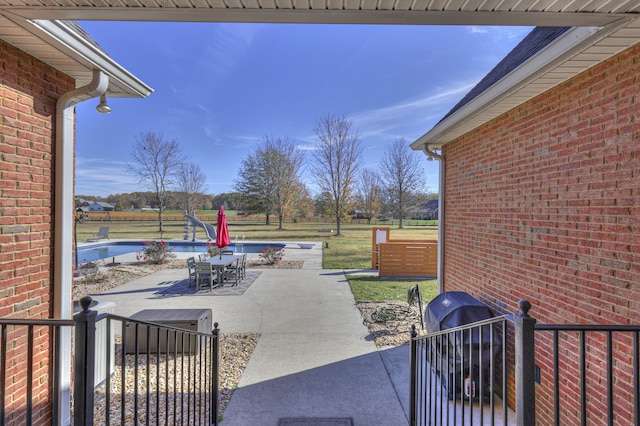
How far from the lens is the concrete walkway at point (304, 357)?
3.39 meters

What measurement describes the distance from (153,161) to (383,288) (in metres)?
26.0

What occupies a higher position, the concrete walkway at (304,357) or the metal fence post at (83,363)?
the metal fence post at (83,363)

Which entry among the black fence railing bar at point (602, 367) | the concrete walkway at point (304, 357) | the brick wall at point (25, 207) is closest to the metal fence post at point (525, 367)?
the black fence railing bar at point (602, 367)

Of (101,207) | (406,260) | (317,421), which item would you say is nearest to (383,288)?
(406,260)

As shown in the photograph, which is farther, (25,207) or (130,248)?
(130,248)

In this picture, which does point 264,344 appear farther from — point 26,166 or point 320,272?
point 320,272

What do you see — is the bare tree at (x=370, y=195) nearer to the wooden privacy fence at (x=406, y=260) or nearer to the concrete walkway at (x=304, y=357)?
the wooden privacy fence at (x=406, y=260)

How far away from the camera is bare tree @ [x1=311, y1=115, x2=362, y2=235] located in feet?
81.5

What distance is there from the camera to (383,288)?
8625 millimetres

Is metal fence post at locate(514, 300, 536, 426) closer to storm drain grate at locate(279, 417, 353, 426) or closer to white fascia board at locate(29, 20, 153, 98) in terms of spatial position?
storm drain grate at locate(279, 417, 353, 426)

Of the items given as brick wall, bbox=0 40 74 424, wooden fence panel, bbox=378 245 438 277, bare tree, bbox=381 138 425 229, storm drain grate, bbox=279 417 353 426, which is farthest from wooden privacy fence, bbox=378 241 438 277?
bare tree, bbox=381 138 425 229

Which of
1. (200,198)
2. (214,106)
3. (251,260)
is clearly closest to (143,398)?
(251,260)

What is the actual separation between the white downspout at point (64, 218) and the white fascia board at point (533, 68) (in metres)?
4.01

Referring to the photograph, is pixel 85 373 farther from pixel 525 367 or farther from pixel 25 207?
pixel 525 367
